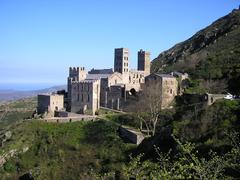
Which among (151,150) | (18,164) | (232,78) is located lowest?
(18,164)

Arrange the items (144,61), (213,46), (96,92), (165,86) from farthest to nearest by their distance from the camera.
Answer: (213,46)
(144,61)
(96,92)
(165,86)

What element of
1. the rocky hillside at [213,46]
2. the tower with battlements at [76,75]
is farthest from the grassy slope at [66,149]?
the rocky hillside at [213,46]

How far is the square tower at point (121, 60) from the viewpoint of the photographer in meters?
84.1

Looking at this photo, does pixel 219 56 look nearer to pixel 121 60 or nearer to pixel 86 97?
pixel 121 60

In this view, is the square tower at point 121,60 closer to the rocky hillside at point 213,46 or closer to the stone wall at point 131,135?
the rocky hillside at point 213,46

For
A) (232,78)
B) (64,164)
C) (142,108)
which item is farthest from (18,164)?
(232,78)

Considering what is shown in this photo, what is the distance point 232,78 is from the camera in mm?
60406

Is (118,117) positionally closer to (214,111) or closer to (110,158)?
(110,158)

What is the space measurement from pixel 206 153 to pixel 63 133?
29605 mm

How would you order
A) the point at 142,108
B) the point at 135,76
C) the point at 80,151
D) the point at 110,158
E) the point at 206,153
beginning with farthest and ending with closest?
the point at 135,76, the point at 142,108, the point at 80,151, the point at 110,158, the point at 206,153

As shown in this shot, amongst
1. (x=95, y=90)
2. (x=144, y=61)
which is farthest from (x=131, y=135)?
(x=144, y=61)

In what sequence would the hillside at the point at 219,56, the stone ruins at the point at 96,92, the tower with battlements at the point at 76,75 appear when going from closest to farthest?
1. the hillside at the point at 219,56
2. the stone ruins at the point at 96,92
3. the tower with battlements at the point at 76,75

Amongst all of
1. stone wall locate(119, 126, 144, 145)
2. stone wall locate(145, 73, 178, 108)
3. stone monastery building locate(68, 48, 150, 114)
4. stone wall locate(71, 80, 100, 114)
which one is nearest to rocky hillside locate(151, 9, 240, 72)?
stone wall locate(145, 73, 178, 108)

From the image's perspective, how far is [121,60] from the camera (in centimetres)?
8456
